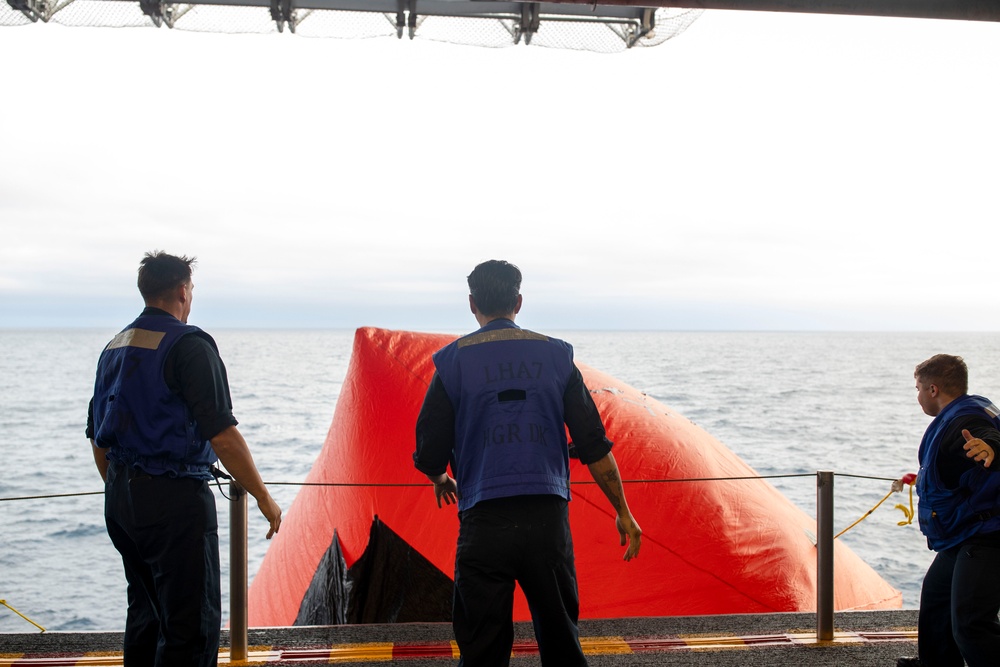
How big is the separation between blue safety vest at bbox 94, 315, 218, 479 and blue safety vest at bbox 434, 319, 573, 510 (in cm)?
91

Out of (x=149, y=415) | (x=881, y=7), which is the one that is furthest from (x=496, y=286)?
(x=881, y=7)

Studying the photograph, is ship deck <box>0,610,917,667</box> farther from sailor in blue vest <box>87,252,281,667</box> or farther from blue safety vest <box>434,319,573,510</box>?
blue safety vest <box>434,319,573,510</box>

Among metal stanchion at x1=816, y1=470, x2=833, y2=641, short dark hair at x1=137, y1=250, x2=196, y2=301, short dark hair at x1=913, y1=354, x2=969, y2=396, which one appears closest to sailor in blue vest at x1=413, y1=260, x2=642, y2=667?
short dark hair at x1=137, y1=250, x2=196, y2=301

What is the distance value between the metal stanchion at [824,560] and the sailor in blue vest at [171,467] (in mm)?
2920

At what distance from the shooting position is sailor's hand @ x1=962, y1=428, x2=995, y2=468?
317 cm

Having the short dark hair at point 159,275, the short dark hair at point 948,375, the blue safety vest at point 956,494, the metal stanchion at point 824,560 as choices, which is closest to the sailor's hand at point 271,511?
the short dark hair at point 159,275

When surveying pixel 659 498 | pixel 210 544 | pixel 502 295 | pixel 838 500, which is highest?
pixel 502 295

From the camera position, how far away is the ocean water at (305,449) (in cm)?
1269

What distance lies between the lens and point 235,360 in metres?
79.0

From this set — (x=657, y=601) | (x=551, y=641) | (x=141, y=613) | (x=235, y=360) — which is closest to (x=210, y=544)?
(x=141, y=613)

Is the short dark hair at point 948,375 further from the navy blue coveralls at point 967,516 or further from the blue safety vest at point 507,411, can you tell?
the blue safety vest at point 507,411

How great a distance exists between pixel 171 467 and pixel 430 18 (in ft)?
9.97

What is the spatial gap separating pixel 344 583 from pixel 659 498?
2310 millimetres

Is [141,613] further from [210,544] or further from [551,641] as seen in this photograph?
[551,641]
